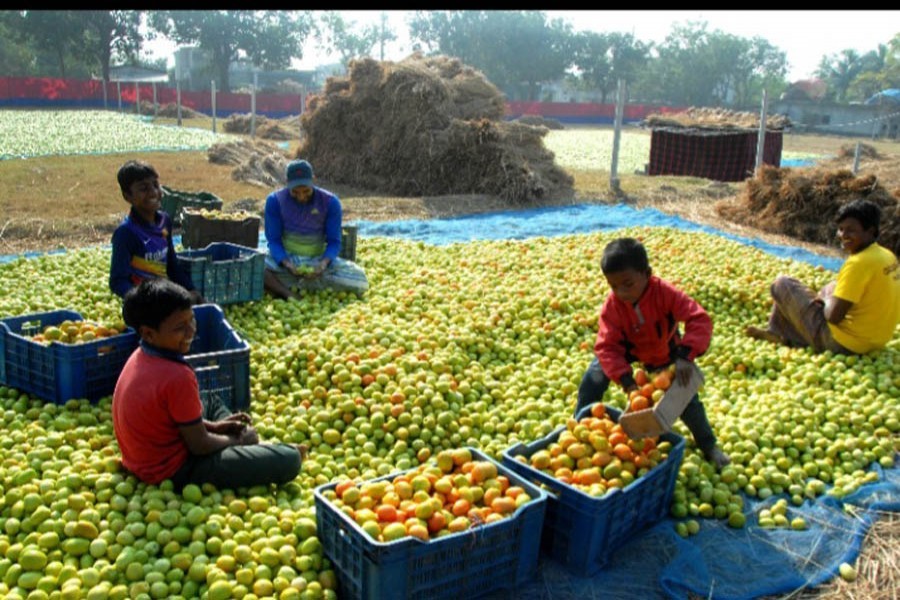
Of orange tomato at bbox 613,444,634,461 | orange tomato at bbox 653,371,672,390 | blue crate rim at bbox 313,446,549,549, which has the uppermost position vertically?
orange tomato at bbox 653,371,672,390

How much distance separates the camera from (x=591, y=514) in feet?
12.6

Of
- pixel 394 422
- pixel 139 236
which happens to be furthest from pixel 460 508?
pixel 139 236

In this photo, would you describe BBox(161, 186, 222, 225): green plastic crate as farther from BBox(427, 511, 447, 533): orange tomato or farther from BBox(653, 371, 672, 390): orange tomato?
BBox(427, 511, 447, 533): orange tomato

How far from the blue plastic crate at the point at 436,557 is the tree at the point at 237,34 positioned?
8003cm

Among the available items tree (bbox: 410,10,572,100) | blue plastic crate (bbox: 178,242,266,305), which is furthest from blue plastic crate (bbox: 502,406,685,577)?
tree (bbox: 410,10,572,100)

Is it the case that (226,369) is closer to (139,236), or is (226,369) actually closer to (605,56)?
(139,236)

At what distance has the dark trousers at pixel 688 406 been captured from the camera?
4961mm

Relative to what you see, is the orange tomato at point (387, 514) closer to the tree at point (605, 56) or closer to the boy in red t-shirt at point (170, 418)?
the boy in red t-shirt at point (170, 418)

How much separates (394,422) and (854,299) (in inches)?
159

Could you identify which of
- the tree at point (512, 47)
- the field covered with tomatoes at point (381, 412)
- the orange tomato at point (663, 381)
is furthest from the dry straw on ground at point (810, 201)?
the tree at point (512, 47)

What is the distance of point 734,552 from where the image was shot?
4.26 metres

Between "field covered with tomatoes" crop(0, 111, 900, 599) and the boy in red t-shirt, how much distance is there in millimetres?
124

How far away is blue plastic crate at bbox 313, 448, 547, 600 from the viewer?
3.35m

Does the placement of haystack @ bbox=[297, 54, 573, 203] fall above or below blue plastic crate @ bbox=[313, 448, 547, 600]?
above
